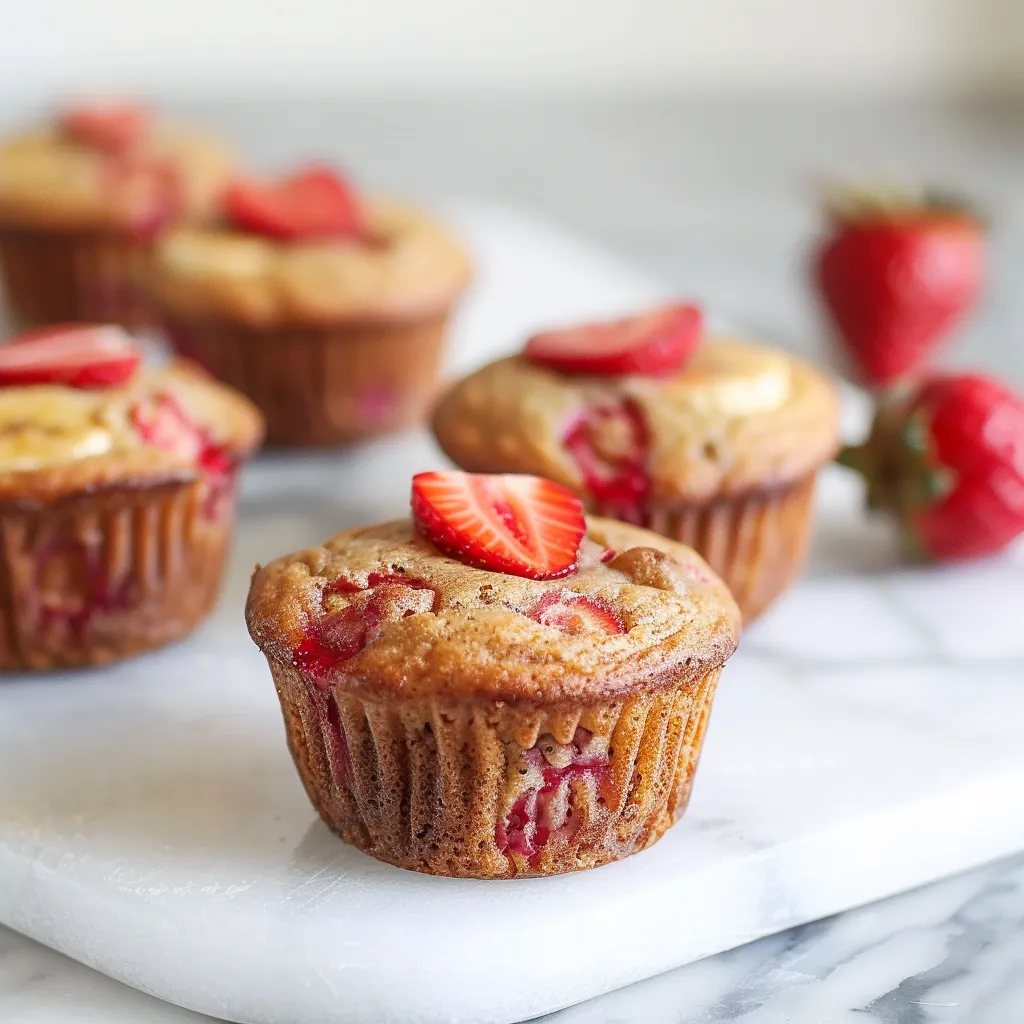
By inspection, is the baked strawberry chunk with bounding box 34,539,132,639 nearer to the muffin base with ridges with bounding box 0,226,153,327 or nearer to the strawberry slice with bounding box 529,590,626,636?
the strawberry slice with bounding box 529,590,626,636

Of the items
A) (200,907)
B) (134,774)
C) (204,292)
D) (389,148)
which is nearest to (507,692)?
(200,907)

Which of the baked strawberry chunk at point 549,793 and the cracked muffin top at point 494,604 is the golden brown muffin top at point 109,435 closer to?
the cracked muffin top at point 494,604

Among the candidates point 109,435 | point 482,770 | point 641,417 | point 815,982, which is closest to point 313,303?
point 109,435

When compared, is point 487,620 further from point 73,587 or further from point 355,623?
point 73,587

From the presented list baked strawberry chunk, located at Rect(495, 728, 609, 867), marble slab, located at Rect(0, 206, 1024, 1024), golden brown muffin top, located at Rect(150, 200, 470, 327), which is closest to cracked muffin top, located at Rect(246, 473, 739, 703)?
baked strawberry chunk, located at Rect(495, 728, 609, 867)

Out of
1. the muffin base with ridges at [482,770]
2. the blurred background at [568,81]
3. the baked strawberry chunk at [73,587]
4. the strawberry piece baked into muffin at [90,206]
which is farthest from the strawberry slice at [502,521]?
the blurred background at [568,81]

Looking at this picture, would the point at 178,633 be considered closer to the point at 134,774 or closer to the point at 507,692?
the point at 134,774
